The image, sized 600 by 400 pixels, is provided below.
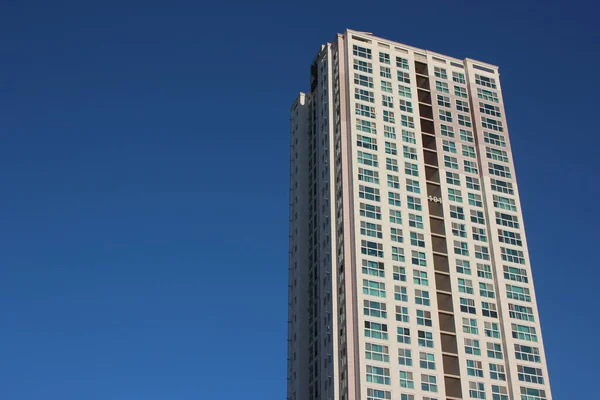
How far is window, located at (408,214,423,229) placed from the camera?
80.2m

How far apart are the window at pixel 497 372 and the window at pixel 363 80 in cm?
2942

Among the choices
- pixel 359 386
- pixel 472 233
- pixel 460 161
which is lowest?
pixel 359 386

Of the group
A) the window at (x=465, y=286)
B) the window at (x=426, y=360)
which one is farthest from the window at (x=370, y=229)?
the window at (x=426, y=360)

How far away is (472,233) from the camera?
8250cm

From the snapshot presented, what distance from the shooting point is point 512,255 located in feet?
271

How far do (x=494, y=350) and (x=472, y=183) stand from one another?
17.3 m

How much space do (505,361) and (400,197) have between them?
1707 centimetres

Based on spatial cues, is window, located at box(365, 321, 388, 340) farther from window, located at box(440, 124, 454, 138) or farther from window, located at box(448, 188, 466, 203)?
window, located at box(440, 124, 454, 138)

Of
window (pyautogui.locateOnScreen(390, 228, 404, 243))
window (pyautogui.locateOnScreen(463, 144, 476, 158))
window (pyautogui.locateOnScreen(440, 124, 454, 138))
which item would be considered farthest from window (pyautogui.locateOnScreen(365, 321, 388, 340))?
window (pyautogui.locateOnScreen(440, 124, 454, 138))

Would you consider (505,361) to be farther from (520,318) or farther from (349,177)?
(349,177)

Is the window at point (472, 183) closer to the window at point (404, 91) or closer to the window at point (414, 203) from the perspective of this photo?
the window at point (414, 203)

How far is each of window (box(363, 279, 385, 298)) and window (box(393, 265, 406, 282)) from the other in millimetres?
1675

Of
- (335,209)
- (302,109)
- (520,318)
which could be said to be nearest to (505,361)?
(520,318)

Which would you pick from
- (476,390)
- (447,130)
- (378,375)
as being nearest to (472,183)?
(447,130)
